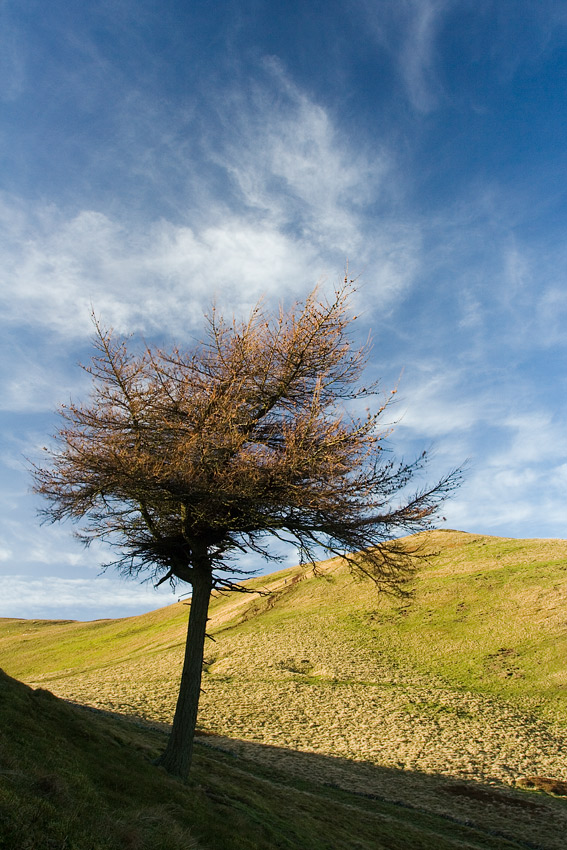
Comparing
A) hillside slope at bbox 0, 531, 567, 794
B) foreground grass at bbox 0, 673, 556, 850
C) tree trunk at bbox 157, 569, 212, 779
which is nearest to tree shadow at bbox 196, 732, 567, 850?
foreground grass at bbox 0, 673, 556, 850

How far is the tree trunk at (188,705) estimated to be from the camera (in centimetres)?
1570

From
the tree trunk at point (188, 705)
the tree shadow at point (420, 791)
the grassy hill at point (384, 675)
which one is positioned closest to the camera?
the tree trunk at point (188, 705)

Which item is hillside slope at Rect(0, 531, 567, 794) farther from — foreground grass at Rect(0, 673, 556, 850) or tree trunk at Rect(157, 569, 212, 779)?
foreground grass at Rect(0, 673, 556, 850)

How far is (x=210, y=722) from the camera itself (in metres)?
31.6

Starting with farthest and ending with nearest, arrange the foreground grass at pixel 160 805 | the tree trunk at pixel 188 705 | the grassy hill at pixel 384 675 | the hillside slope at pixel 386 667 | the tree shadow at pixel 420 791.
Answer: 1. the hillside slope at pixel 386 667
2. the grassy hill at pixel 384 675
3. the tree shadow at pixel 420 791
4. the tree trunk at pixel 188 705
5. the foreground grass at pixel 160 805

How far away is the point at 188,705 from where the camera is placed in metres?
16.1

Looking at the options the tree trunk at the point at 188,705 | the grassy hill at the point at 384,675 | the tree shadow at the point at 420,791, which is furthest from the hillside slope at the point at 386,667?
the tree trunk at the point at 188,705

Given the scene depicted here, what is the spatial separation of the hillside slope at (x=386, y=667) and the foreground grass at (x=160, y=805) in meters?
6.73

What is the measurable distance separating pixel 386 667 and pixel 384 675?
1.73 m

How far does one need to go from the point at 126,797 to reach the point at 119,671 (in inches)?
1560

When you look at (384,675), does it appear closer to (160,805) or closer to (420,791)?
(420,791)

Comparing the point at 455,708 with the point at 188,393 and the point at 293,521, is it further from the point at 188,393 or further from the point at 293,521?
the point at 188,393

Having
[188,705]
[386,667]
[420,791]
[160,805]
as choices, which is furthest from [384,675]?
[160,805]

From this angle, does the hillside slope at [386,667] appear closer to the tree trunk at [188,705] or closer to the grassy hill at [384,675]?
the grassy hill at [384,675]
